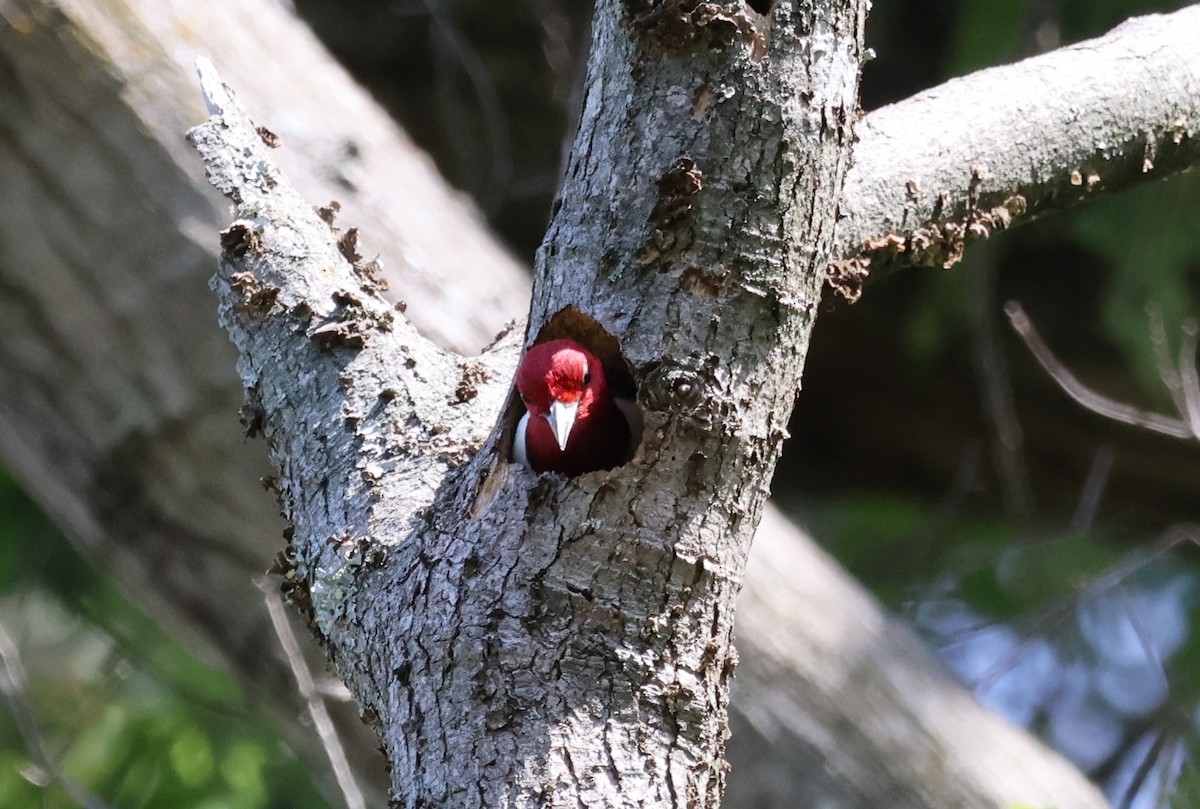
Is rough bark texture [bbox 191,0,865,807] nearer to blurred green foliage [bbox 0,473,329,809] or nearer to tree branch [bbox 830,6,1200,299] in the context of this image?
tree branch [bbox 830,6,1200,299]

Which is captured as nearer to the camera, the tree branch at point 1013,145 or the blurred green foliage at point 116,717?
the tree branch at point 1013,145

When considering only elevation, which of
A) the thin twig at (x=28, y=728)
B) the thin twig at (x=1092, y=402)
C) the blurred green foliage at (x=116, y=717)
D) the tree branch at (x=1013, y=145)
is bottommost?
the blurred green foliage at (x=116, y=717)

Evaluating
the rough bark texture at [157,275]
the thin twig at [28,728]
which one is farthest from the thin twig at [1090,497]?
the thin twig at [28,728]

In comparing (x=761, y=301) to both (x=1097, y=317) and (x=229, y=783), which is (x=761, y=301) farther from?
(x=1097, y=317)

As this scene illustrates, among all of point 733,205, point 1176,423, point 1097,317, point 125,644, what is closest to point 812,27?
point 733,205

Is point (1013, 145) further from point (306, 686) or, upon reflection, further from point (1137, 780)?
point (1137, 780)

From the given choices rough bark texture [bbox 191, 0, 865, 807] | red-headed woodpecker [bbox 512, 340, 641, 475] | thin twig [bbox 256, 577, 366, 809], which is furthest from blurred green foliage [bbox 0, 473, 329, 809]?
rough bark texture [bbox 191, 0, 865, 807]

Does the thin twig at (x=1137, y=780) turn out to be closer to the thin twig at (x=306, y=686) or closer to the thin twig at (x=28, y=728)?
the thin twig at (x=306, y=686)
